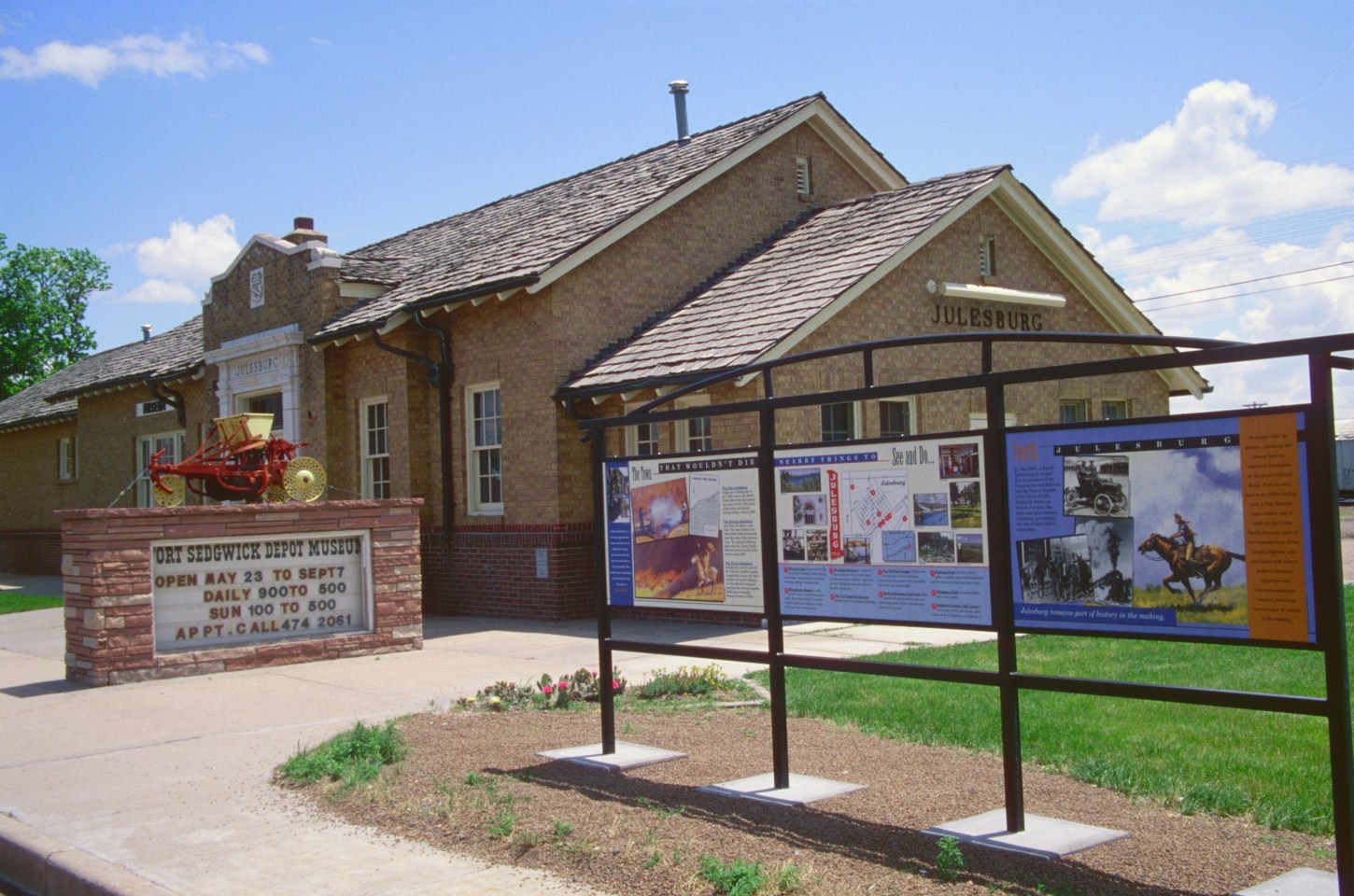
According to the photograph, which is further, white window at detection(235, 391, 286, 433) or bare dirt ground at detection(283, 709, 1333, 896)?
white window at detection(235, 391, 286, 433)

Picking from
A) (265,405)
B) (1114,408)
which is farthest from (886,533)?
(265,405)

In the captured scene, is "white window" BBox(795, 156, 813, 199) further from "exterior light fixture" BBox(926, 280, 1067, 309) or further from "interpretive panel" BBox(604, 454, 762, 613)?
"interpretive panel" BBox(604, 454, 762, 613)

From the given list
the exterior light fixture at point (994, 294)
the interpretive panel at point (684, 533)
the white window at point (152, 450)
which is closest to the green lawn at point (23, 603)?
the white window at point (152, 450)

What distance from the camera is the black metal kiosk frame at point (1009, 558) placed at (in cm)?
453

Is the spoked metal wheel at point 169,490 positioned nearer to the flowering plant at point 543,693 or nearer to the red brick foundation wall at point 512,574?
the red brick foundation wall at point 512,574

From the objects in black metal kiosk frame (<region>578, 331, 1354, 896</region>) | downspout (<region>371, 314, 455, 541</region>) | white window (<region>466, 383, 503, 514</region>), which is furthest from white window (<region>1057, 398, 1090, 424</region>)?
black metal kiosk frame (<region>578, 331, 1354, 896</region>)

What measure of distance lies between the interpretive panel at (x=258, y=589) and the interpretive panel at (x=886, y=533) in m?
7.50

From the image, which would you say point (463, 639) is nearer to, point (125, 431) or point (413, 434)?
point (413, 434)

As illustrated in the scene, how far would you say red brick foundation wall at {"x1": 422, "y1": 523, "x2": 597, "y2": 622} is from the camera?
16484mm

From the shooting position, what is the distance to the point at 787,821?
6.03 m

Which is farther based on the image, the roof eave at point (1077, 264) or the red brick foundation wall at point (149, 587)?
the roof eave at point (1077, 264)

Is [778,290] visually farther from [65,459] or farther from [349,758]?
[65,459]

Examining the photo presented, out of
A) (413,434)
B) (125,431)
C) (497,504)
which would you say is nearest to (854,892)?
(497,504)

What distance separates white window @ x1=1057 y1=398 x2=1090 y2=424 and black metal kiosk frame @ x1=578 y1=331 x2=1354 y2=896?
1334 centimetres
